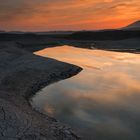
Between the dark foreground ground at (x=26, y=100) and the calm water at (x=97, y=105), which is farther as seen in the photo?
the calm water at (x=97, y=105)

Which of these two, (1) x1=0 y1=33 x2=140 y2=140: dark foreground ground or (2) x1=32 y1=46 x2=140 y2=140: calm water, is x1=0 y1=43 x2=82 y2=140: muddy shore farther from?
(2) x1=32 y1=46 x2=140 y2=140: calm water

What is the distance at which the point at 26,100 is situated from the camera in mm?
16844

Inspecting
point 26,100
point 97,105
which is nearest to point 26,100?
point 26,100

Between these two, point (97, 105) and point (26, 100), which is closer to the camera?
point (97, 105)

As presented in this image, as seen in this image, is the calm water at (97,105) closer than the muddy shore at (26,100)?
No

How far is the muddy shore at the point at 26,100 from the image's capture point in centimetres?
1110

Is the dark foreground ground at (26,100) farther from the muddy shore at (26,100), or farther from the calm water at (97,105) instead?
the calm water at (97,105)

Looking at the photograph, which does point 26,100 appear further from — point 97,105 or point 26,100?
point 97,105

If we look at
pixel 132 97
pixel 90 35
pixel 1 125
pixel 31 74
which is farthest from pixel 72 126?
pixel 90 35

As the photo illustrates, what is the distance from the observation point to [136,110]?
15.2 m

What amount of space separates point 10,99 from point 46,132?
534cm

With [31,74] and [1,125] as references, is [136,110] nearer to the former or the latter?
[1,125]

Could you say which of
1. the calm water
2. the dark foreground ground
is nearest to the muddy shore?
the dark foreground ground

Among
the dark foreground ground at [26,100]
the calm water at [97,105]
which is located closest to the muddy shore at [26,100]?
the dark foreground ground at [26,100]
